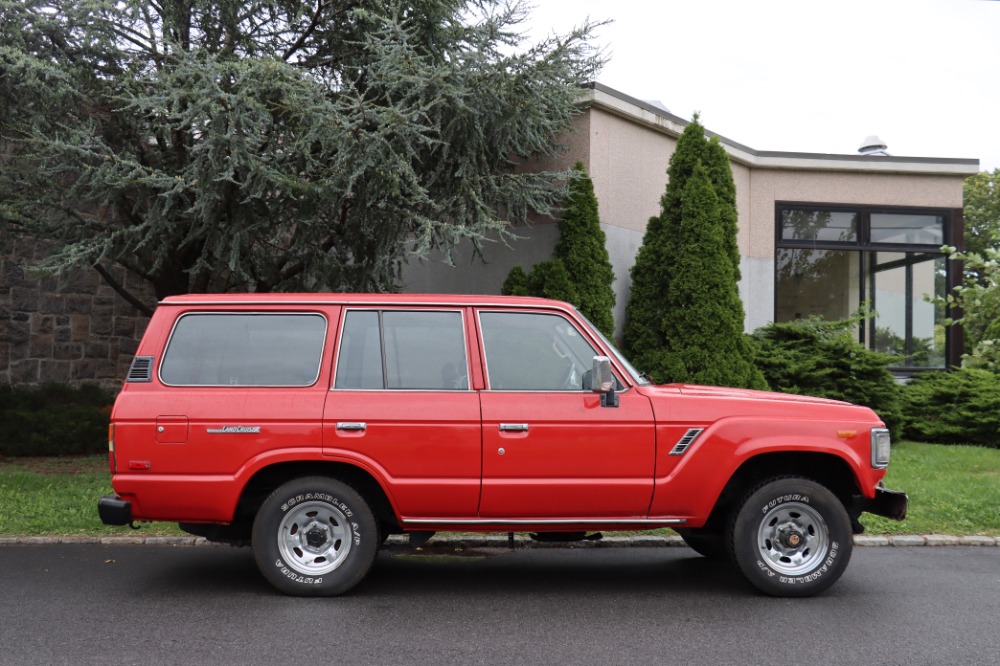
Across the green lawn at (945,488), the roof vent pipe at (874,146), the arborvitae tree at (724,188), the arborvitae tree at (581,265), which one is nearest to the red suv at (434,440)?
the green lawn at (945,488)

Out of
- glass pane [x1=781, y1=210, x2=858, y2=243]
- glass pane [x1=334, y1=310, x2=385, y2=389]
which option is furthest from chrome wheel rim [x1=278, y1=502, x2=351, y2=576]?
glass pane [x1=781, y1=210, x2=858, y2=243]

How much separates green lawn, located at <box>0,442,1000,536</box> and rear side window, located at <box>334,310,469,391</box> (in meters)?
3.14

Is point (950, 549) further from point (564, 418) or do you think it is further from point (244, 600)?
point (244, 600)

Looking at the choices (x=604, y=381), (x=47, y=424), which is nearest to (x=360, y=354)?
(x=604, y=381)

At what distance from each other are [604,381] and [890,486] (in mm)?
5556

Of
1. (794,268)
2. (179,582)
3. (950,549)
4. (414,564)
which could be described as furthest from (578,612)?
(794,268)

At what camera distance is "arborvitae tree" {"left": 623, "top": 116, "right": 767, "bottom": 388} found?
11188mm

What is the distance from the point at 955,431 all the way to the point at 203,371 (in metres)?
11.5

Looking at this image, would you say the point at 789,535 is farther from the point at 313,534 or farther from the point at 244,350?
the point at 244,350

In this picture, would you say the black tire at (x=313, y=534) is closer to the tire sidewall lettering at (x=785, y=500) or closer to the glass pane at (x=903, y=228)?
the tire sidewall lettering at (x=785, y=500)

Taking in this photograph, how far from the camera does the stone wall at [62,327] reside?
47.9ft

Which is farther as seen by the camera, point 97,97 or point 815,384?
point 815,384

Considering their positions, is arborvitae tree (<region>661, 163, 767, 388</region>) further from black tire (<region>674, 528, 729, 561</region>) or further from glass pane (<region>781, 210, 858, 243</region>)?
glass pane (<region>781, 210, 858, 243</region>)

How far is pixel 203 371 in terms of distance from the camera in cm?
609
